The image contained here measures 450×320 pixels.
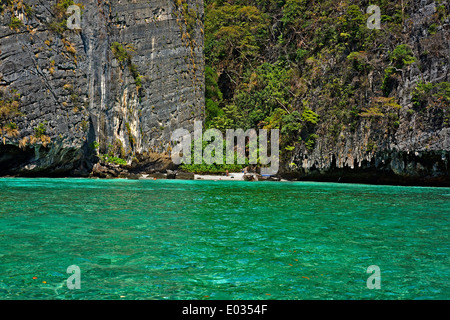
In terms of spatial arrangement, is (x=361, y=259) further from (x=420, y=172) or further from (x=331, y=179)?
(x=331, y=179)

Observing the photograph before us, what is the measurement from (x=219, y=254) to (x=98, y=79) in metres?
27.4

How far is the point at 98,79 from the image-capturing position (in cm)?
2969

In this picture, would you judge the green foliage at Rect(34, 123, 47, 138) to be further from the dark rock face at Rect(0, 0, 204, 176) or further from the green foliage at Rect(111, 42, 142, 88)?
the green foliage at Rect(111, 42, 142, 88)

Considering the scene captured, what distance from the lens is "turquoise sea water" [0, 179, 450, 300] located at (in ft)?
13.9

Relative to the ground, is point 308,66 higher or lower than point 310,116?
higher

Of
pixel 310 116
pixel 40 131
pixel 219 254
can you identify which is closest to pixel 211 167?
pixel 310 116

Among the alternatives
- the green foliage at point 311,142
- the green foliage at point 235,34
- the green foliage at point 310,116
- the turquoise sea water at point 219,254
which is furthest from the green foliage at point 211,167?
the turquoise sea water at point 219,254

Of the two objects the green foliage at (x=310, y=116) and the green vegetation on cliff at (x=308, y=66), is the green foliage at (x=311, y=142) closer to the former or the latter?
the green vegetation on cliff at (x=308, y=66)

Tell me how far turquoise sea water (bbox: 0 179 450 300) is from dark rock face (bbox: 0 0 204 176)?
1704 cm

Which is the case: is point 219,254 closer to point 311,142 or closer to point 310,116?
point 311,142

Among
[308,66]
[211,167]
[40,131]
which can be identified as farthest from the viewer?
[211,167]

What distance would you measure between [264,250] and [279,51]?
118 ft

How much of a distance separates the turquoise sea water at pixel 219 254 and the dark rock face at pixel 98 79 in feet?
55.9

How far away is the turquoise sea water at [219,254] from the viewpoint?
4238 millimetres
